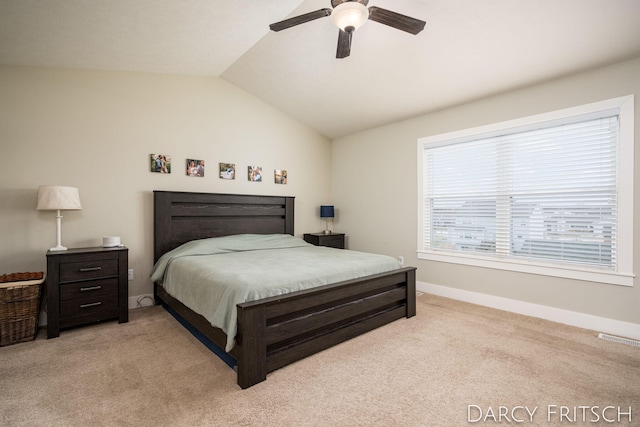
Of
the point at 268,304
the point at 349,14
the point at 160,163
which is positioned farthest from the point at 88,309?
the point at 349,14

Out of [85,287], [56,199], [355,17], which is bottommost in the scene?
[85,287]

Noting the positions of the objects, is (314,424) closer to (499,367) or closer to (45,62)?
(499,367)

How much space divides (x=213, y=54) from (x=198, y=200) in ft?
5.60

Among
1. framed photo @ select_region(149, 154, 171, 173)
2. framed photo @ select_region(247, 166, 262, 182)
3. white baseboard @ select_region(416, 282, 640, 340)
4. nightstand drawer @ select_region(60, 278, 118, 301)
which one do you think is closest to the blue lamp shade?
framed photo @ select_region(247, 166, 262, 182)

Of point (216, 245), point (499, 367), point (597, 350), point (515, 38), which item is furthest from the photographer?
point (216, 245)

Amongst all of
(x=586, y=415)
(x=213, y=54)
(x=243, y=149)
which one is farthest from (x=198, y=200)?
(x=586, y=415)

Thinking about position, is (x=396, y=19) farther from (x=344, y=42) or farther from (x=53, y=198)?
(x=53, y=198)

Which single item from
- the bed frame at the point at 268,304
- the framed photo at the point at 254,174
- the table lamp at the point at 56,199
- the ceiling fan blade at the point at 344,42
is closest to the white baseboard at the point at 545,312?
the bed frame at the point at 268,304

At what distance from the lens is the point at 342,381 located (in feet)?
6.50

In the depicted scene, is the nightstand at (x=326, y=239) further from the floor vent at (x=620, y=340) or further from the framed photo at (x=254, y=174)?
the floor vent at (x=620, y=340)

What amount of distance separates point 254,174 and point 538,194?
3520mm

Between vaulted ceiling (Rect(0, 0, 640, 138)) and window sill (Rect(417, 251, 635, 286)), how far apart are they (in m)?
1.89

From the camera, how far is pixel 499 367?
7.11ft

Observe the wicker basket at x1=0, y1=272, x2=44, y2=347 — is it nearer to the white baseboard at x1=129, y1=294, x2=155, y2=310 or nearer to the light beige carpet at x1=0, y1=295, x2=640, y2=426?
the light beige carpet at x1=0, y1=295, x2=640, y2=426
